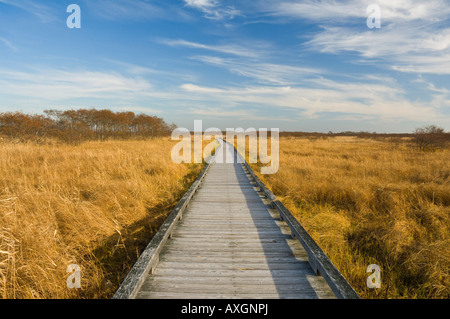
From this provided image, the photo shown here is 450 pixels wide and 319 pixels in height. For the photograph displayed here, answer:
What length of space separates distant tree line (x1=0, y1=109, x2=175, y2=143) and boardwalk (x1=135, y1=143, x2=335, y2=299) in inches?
757

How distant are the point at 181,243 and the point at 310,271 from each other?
6.61 feet

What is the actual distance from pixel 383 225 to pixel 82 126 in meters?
37.7

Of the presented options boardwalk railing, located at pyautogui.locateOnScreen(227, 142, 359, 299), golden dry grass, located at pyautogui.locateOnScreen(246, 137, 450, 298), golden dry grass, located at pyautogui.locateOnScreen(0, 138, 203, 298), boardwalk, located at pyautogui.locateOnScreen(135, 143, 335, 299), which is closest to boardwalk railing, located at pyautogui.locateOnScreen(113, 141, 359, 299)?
boardwalk railing, located at pyautogui.locateOnScreen(227, 142, 359, 299)

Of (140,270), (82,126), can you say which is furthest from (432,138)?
(82,126)

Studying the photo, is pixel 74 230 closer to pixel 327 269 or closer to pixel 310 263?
pixel 310 263

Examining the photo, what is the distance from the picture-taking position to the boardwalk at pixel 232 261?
2.50 m

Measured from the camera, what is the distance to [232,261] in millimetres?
3121

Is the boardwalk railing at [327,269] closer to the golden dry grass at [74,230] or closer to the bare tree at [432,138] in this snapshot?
the golden dry grass at [74,230]

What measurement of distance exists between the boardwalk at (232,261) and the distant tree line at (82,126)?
19.2 metres

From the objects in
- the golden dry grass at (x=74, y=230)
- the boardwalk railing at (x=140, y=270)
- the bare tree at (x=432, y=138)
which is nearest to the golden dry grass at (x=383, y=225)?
the boardwalk railing at (x=140, y=270)

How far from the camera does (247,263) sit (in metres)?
3.06
